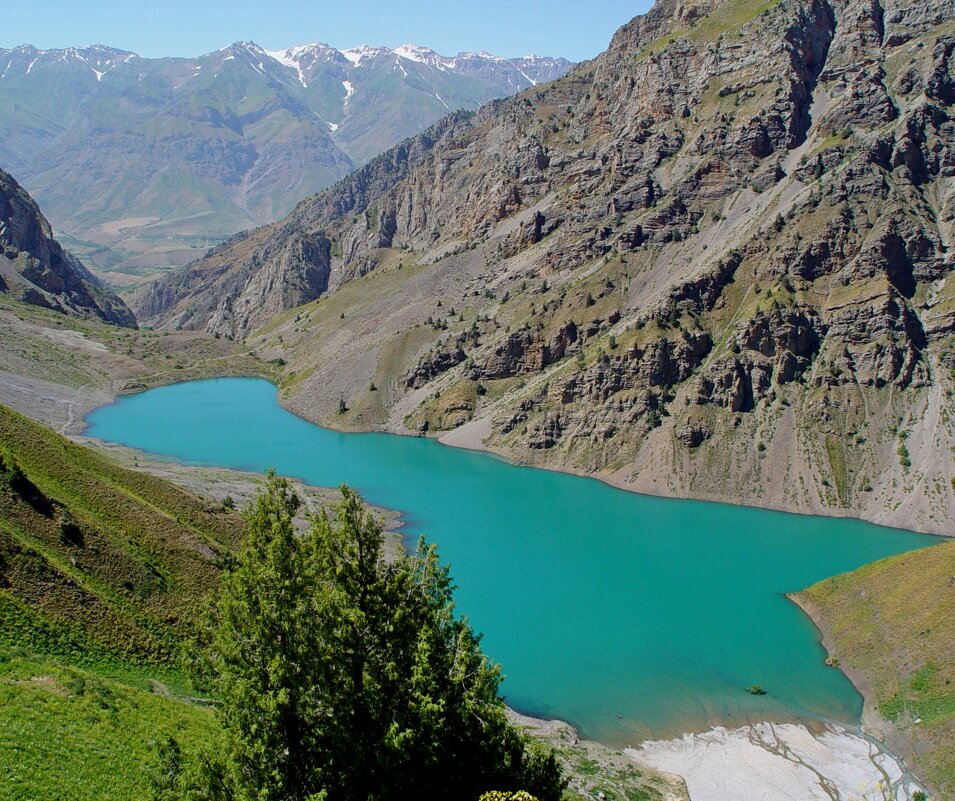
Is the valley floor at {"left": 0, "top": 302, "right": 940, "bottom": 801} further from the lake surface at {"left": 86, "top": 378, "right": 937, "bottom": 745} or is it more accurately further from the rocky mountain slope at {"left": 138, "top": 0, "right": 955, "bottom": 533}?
the rocky mountain slope at {"left": 138, "top": 0, "right": 955, "bottom": 533}

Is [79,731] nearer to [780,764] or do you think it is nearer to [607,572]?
[780,764]

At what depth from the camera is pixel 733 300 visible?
5032 inches

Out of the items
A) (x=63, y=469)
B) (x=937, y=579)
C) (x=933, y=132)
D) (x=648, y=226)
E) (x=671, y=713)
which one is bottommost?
(x=671, y=713)

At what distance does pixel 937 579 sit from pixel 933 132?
97525 mm

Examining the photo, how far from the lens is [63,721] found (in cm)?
2670

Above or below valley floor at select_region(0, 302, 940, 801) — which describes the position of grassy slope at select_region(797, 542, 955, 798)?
above

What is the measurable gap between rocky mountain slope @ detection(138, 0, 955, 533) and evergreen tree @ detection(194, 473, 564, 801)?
87.3 meters

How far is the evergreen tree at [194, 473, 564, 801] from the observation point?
20938 millimetres

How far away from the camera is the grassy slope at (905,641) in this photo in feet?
157

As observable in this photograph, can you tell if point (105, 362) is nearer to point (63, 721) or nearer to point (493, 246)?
point (493, 246)

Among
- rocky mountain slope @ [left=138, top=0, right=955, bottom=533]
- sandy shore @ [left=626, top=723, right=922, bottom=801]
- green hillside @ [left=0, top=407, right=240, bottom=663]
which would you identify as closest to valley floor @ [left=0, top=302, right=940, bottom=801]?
sandy shore @ [left=626, top=723, right=922, bottom=801]

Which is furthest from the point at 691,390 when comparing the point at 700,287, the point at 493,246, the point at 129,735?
the point at 129,735

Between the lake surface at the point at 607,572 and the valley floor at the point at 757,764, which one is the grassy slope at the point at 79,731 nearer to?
the valley floor at the point at 757,764

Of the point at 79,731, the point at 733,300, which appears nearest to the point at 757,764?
the point at 79,731
